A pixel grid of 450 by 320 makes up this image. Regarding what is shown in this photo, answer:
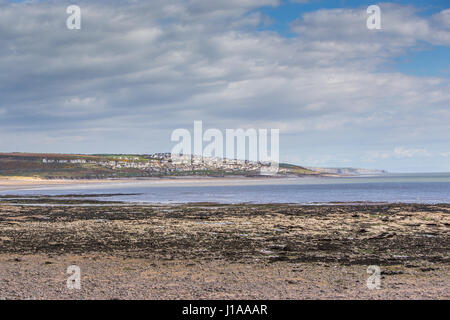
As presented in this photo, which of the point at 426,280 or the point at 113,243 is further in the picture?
the point at 113,243

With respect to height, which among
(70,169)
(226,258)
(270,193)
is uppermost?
(226,258)

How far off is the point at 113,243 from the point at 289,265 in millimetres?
8293

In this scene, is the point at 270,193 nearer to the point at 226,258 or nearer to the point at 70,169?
the point at 226,258

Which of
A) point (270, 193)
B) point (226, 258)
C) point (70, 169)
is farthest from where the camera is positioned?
point (70, 169)

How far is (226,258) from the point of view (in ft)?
50.4

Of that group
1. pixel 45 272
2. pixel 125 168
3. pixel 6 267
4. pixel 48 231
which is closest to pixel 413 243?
pixel 45 272

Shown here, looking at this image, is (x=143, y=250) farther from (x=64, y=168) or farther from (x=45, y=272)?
(x=64, y=168)

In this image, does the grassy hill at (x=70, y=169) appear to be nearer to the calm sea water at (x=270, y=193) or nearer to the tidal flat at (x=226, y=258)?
the calm sea water at (x=270, y=193)

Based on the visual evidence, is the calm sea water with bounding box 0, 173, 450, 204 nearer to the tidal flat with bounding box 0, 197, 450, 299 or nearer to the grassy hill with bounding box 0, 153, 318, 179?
the tidal flat with bounding box 0, 197, 450, 299

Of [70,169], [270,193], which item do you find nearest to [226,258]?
[270,193]

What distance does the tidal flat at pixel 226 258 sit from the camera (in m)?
11.1

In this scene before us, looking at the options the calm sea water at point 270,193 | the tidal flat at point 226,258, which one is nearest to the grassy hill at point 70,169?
the calm sea water at point 270,193

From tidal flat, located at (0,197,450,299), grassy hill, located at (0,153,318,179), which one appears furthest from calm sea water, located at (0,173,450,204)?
grassy hill, located at (0,153,318,179)
